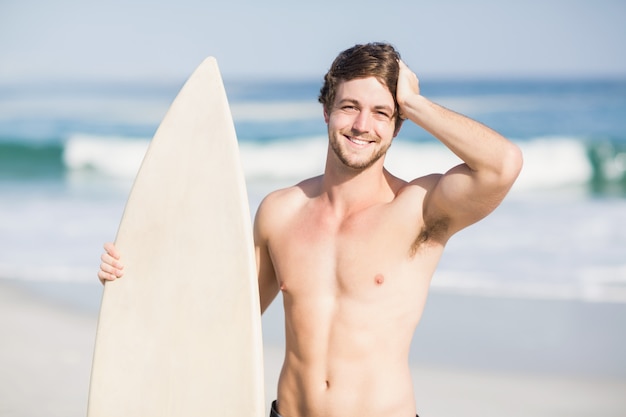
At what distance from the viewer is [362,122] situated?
2623mm

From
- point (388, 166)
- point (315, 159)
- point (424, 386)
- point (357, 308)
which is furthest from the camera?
point (315, 159)

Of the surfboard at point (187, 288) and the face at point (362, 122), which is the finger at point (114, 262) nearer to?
the surfboard at point (187, 288)

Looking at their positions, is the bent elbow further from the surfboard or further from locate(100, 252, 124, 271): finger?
locate(100, 252, 124, 271): finger

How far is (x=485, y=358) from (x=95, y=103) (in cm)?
2044

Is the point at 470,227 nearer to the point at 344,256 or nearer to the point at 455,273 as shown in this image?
the point at 455,273

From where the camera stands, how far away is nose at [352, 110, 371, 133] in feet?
8.60

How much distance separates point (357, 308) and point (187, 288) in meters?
0.56

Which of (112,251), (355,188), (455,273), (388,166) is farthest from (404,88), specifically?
(388,166)

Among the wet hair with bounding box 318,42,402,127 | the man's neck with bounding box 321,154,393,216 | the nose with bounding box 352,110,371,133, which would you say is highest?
the wet hair with bounding box 318,42,402,127

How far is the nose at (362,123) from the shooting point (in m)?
2.62

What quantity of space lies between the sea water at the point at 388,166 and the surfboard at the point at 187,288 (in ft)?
13.7

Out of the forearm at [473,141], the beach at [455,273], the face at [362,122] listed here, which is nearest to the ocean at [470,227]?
the beach at [455,273]

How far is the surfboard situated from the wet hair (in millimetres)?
429

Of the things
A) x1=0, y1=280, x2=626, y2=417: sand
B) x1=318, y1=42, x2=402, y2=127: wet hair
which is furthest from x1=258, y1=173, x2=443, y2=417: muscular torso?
x1=0, y1=280, x2=626, y2=417: sand
